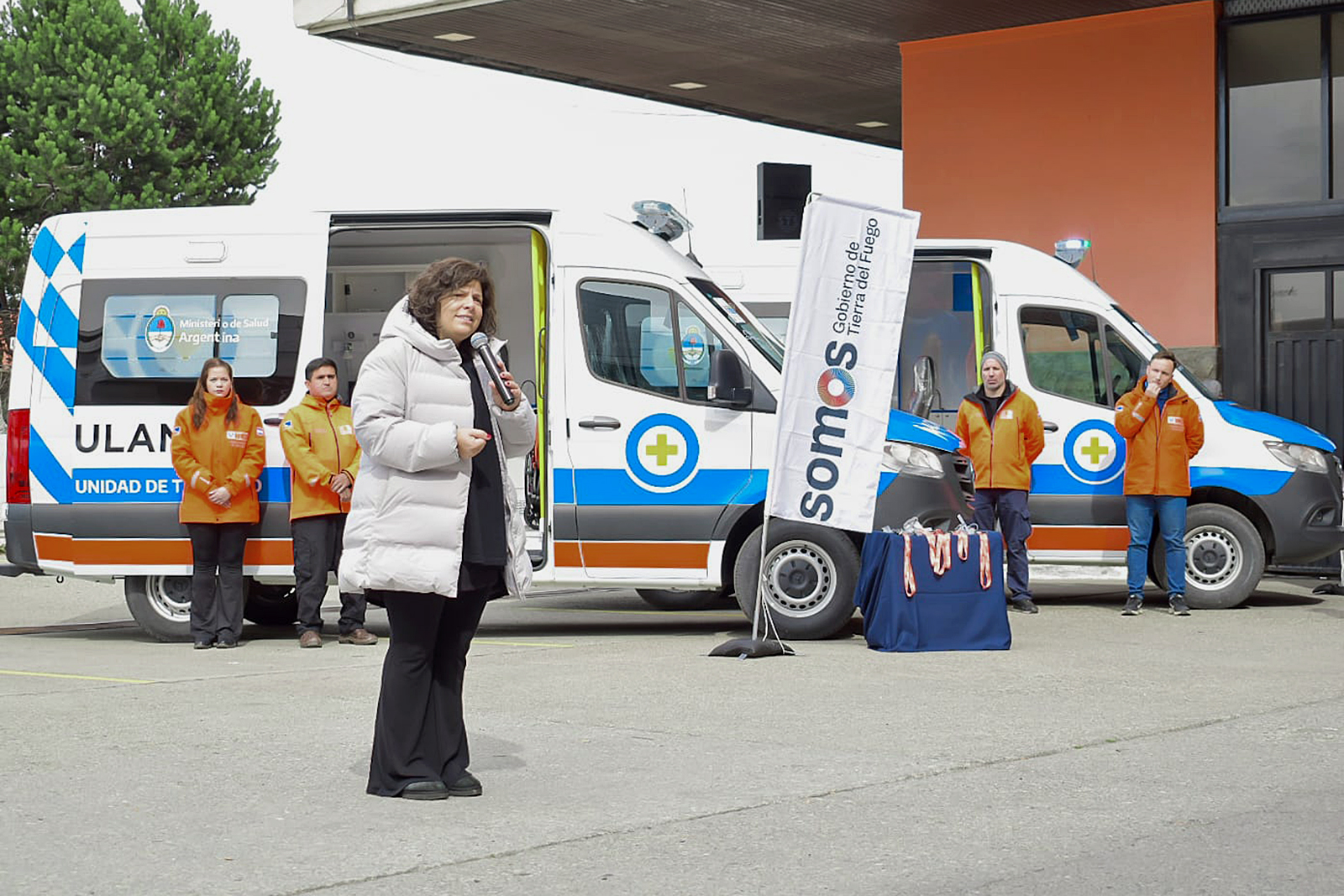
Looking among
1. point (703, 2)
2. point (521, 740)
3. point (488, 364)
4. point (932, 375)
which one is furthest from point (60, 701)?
point (703, 2)

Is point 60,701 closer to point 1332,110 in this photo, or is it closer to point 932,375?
point 932,375

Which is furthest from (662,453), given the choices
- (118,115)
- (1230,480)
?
(118,115)

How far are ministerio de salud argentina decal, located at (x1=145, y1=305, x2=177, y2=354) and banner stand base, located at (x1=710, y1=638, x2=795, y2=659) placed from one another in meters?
3.92

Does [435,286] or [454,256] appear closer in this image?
[435,286]

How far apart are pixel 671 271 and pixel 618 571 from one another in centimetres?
185

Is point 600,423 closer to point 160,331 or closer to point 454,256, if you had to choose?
point 454,256

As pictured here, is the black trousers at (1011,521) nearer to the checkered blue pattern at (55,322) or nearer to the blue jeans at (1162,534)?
the blue jeans at (1162,534)

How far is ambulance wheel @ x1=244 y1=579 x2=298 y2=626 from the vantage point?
1223 centimetres

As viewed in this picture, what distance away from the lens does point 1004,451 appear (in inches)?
481

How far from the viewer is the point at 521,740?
7.00 metres

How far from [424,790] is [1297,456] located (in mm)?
8536

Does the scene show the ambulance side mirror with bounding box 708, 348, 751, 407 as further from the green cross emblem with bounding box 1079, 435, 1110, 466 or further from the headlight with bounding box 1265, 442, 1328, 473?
the headlight with bounding box 1265, 442, 1328, 473

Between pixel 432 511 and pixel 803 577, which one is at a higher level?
pixel 432 511

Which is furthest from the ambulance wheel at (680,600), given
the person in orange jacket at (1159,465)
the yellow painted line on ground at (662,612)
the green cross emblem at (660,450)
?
the person in orange jacket at (1159,465)
